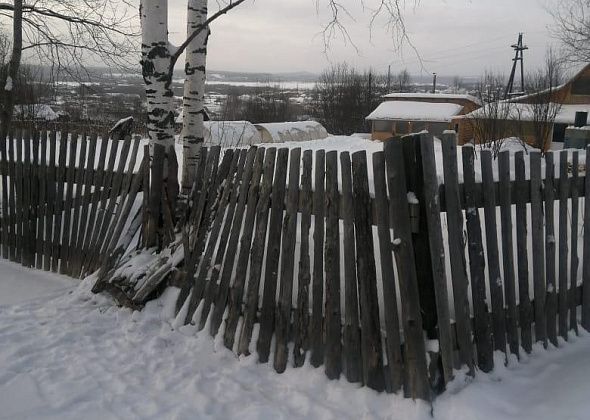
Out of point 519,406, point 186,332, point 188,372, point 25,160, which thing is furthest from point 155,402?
point 25,160

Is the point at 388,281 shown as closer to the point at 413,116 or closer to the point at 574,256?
the point at 574,256

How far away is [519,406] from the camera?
293 cm

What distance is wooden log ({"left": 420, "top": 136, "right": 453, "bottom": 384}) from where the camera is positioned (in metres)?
3.11

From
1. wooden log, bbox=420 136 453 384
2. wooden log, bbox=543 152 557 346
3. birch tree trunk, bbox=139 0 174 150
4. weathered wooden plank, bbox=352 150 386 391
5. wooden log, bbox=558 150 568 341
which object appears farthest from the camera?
birch tree trunk, bbox=139 0 174 150

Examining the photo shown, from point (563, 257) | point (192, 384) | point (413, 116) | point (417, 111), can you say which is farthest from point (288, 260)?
point (417, 111)

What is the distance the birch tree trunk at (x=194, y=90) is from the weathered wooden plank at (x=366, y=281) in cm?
275

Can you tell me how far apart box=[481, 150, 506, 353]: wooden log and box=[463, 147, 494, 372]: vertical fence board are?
112 millimetres

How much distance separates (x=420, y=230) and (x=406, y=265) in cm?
24

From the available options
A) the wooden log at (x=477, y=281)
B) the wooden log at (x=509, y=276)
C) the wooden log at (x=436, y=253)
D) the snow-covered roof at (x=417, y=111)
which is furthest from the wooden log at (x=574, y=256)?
the snow-covered roof at (x=417, y=111)

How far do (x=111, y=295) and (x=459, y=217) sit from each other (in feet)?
11.1

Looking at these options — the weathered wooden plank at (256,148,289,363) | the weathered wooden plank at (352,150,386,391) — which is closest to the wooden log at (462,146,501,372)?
the weathered wooden plank at (352,150,386,391)

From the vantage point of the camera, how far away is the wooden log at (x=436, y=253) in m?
3.11

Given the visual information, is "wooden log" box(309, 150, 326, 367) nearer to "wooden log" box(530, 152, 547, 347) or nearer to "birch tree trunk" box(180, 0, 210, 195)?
"wooden log" box(530, 152, 547, 347)

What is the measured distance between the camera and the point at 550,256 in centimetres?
383
